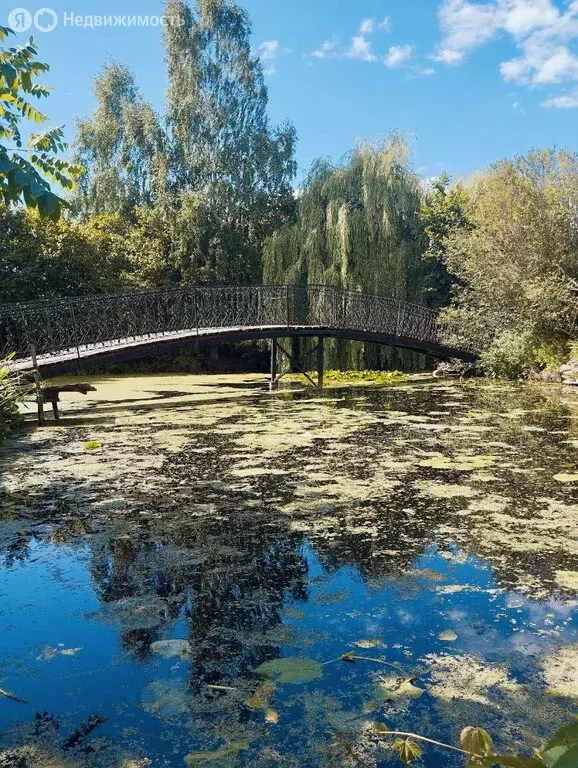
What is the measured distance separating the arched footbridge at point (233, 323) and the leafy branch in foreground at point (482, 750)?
821 cm

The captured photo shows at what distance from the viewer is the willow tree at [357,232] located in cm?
1662

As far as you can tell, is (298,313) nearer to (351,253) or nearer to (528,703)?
(351,253)

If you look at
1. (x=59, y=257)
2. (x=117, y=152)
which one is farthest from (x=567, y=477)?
(x=117, y=152)

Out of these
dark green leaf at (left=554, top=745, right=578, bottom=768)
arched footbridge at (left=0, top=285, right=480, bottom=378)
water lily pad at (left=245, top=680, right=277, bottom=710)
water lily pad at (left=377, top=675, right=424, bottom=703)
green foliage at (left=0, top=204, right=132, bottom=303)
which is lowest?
water lily pad at (left=245, top=680, right=277, bottom=710)

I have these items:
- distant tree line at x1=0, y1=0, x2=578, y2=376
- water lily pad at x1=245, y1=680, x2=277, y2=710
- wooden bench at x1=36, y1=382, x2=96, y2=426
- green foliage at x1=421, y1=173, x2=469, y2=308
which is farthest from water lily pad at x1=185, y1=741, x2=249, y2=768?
green foliage at x1=421, y1=173, x2=469, y2=308

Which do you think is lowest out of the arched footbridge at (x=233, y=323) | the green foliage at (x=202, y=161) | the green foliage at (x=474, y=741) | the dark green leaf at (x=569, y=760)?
the green foliage at (x=474, y=741)

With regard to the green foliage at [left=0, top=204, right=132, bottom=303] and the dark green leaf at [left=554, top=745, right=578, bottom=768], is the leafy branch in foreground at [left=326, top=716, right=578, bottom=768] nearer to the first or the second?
the dark green leaf at [left=554, top=745, right=578, bottom=768]

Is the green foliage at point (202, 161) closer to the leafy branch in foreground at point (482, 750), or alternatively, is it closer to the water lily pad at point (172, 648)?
the water lily pad at point (172, 648)

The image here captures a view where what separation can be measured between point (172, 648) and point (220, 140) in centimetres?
2014

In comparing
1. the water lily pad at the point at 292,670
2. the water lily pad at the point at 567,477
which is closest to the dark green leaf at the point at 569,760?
the water lily pad at the point at 292,670

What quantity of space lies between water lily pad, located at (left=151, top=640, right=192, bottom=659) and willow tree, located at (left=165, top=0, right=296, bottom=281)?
18231 mm

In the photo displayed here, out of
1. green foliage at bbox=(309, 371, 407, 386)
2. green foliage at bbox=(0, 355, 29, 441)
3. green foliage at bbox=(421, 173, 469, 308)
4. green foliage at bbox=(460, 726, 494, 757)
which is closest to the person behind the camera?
green foliage at bbox=(460, 726, 494, 757)

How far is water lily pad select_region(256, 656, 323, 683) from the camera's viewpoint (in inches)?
81.4

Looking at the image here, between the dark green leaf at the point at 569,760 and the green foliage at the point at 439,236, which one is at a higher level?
the green foliage at the point at 439,236
